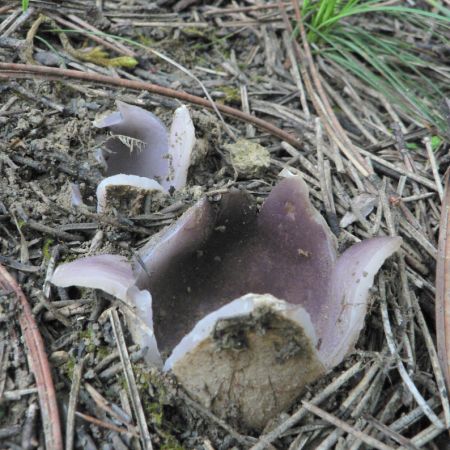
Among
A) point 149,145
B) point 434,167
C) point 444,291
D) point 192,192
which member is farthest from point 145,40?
point 444,291

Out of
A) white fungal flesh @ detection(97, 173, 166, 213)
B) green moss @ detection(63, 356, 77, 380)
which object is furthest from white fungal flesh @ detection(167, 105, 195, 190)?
green moss @ detection(63, 356, 77, 380)

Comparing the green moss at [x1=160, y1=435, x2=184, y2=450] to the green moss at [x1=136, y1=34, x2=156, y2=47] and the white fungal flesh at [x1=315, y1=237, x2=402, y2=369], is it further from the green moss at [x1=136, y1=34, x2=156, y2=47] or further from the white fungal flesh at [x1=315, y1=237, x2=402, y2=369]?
the green moss at [x1=136, y1=34, x2=156, y2=47]

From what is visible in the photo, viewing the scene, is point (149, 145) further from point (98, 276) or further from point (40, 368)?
point (40, 368)

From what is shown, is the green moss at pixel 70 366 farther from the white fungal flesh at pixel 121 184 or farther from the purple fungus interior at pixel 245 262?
the white fungal flesh at pixel 121 184

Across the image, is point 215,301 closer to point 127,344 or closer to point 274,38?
point 127,344

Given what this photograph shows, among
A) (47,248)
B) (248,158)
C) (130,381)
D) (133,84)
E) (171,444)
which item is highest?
(133,84)
